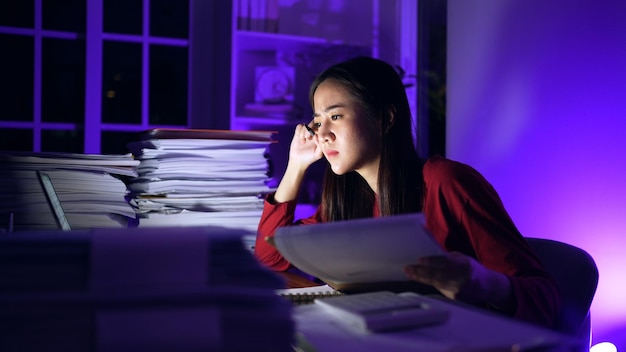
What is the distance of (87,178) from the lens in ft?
4.32

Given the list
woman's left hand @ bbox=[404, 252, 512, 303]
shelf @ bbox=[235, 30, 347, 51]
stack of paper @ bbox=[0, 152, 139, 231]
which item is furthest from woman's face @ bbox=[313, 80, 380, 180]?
shelf @ bbox=[235, 30, 347, 51]

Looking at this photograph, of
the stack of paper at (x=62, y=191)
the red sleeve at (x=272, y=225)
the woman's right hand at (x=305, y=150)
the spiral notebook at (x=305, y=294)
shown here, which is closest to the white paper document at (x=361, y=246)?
the spiral notebook at (x=305, y=294)

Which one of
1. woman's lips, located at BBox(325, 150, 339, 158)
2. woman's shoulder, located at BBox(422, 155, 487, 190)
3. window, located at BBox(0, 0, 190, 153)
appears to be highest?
window, located at BBox(0, 0, 190, 153)

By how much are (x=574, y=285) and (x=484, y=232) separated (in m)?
0.19

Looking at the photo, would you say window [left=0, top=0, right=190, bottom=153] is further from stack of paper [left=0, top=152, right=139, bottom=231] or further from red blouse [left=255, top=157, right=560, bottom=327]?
red blouse [left=255, top=157, right=560, bottom=327]

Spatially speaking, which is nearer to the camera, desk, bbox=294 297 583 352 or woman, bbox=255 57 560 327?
desk, bbox=294 297 583 352

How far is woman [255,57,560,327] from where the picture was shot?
1011mm

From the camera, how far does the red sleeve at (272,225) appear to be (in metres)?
1.60

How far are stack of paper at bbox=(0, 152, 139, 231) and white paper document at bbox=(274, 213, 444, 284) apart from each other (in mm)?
704

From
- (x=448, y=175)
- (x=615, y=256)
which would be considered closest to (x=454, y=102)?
(x=615, y=256)

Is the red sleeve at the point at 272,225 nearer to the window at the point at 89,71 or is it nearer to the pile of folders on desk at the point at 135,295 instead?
the pile of folders on desk at the point at 135,295

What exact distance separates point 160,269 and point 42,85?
252 cm

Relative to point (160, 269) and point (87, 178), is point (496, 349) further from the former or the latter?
point (87, 178)

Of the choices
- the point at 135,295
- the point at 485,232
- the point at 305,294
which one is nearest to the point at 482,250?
the point at 485,232
